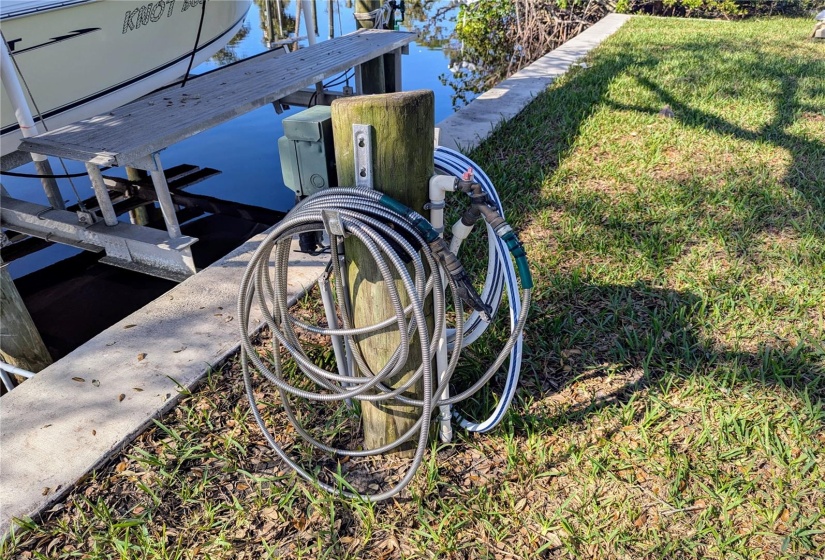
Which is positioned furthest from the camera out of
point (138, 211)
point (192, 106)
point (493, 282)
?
point (138, 211)

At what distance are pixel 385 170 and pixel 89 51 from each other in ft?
15.1

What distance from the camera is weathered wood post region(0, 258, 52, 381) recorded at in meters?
2.83

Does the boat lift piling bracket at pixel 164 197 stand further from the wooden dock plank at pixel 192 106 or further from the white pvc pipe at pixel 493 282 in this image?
the white pvc pipe at pixel 493 282

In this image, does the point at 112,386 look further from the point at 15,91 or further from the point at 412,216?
the point at 15,91

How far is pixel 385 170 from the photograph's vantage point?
154 centimetres

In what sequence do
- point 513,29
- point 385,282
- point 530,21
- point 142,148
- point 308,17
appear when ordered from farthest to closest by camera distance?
1. point 513,29
2. point 530,21
3. point 308,17
4. point 142,148
5. point 385,282

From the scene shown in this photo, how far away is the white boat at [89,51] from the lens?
167 inches

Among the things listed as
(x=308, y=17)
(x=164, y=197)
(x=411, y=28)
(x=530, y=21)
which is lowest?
(x=411, y=28)

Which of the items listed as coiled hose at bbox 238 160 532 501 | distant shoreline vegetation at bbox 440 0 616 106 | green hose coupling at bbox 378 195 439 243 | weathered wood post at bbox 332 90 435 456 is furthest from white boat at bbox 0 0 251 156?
distant shoreline vegetation at bbox 440 0 616 106

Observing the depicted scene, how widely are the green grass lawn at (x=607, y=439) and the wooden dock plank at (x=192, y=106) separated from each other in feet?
5.71

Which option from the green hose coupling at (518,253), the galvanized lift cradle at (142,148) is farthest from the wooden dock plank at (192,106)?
the green hose coupling at (518,253)

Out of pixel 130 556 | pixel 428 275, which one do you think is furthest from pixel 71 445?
pixel 428 275

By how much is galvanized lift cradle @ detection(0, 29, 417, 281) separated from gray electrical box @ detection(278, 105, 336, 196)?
73.0 inches

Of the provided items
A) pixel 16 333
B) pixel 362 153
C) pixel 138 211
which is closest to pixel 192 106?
pixel 138 211
